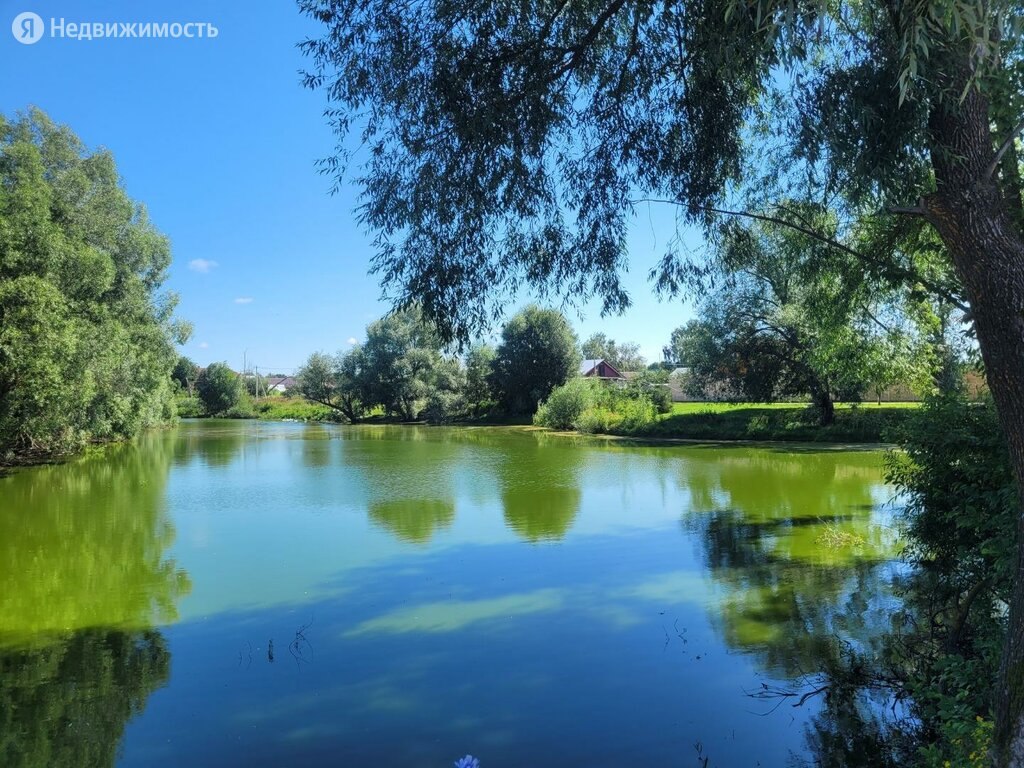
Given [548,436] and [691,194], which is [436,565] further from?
[548,436]

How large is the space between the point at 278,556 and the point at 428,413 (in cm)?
4309

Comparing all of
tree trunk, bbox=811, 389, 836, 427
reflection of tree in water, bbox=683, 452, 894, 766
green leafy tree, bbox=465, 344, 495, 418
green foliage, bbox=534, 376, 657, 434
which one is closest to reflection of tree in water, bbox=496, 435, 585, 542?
reflection of tree in water, bbox=683, 452, 894, 766

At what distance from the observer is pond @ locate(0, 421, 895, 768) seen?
4.96 meters

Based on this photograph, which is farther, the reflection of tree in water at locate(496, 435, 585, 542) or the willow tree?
the reflection of tree in water at locate(496, 435, 585, 542)

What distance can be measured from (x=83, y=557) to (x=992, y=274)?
1196 cm

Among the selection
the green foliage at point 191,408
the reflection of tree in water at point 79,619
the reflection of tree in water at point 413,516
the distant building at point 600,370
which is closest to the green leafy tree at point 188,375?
the green foliage at point 191,408

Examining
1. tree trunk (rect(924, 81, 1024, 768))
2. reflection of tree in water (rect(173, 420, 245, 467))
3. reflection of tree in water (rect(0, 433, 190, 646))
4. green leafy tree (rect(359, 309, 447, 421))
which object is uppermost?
green leafy tree (rect(359, 309, 447, 421))

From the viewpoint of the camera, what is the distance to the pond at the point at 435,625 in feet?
16.3

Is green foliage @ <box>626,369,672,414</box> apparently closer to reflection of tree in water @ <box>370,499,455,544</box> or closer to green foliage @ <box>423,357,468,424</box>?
green foliage @ <box>423,357,468,424</box>

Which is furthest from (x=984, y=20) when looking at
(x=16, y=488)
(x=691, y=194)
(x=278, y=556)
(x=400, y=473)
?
(x=16, y=488)

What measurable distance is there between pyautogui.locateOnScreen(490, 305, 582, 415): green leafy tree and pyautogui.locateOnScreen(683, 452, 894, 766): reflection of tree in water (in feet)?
101

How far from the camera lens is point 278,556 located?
10.5 m

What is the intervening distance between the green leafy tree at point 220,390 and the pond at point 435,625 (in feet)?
201

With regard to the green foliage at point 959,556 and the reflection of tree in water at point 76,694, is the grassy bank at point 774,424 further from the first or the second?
the reflection of tree in water at point 76,694
